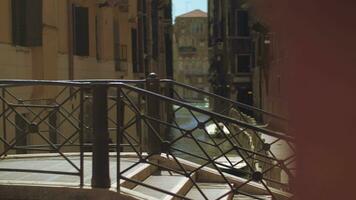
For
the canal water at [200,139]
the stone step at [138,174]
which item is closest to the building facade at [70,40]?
the canal water at [200,139]

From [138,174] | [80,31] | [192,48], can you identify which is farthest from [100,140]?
[192,48]

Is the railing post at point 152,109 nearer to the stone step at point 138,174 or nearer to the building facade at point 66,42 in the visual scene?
the stone step at point 138,174

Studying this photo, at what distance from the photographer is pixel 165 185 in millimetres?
6676

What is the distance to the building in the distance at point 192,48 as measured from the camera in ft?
366

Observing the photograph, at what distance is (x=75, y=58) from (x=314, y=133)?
52.9 feet

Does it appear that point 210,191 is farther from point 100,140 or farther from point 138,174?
point 100,140

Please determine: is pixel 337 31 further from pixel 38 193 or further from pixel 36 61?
pixel 36 61

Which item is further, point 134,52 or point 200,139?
point 134,52

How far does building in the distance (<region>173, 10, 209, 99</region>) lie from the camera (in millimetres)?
111688

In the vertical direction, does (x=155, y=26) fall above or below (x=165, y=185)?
above

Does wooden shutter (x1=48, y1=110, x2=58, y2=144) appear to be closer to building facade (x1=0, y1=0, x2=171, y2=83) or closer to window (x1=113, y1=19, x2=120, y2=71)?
building facade (x1=0, y1=0, x2=171, y2=83)

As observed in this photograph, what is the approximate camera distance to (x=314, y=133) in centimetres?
191

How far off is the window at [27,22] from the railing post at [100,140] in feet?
26.8

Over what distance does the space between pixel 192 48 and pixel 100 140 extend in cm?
11000
